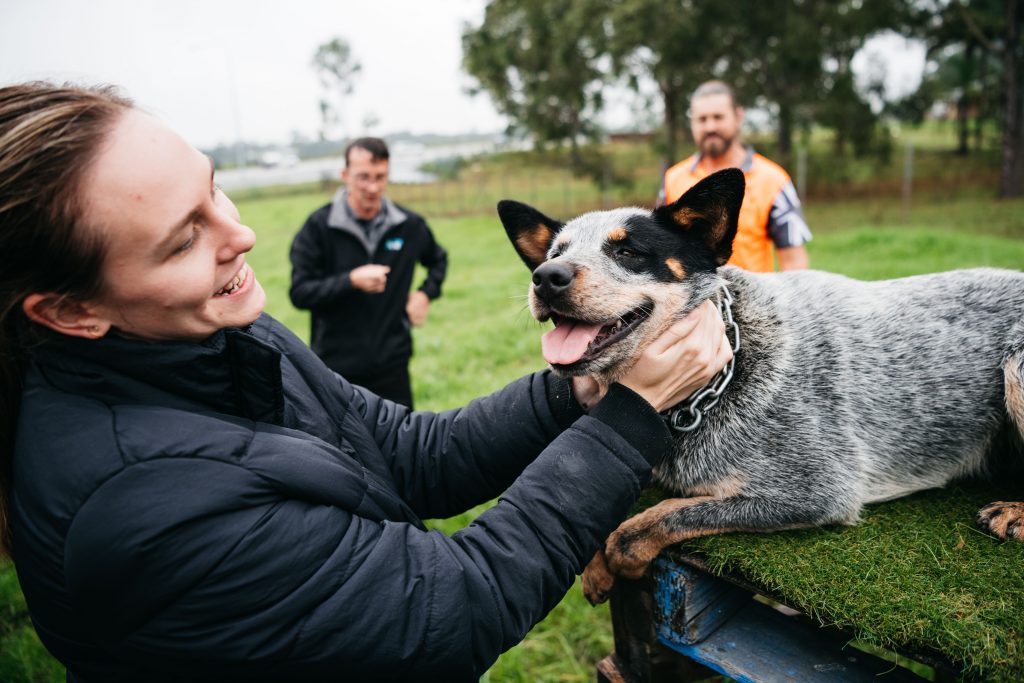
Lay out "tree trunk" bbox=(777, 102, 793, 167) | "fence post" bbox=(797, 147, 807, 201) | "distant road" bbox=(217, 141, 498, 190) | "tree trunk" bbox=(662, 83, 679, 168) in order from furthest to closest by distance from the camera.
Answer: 1. "distant road" bbox=(217, 141, 498, 190)
2. "tree trunk" bbox=(662, 83, 679, 168)
3. "tree trunk" bbox=(777, 102, 793, 167)
4. "fence post" bbox=(797, 147, 807, 201)

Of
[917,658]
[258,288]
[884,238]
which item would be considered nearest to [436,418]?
[258,288]

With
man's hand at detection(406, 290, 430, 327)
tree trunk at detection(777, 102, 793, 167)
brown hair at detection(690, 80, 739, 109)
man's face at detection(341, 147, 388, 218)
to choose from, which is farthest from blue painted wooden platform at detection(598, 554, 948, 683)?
tree trunk at detection(777, 102, 793, 167)

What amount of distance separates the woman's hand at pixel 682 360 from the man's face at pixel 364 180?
377 centimetres

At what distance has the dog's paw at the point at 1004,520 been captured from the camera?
2100mm

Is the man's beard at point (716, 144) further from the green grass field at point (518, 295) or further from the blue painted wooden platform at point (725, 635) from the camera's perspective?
the blue painted wooden platform at point (725, 635)

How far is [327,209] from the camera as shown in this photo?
5.63 meters

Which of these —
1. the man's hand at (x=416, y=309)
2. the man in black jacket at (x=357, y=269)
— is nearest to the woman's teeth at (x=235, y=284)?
the man in black jacket at (x=357, y=269)

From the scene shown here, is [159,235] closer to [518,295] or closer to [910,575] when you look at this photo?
[518,295]

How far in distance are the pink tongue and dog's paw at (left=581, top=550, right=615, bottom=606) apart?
770mm

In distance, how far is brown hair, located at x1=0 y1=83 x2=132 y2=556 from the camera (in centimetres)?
123

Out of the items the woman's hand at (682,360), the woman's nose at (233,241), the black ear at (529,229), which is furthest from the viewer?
the black ear at (529,229)

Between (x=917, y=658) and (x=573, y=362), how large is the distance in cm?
122

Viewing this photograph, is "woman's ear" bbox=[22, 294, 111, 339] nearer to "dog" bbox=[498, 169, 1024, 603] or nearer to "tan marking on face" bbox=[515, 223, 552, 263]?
"dog" bbox=[498, 169, 1024, 603]

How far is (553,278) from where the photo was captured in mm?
2076
